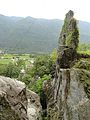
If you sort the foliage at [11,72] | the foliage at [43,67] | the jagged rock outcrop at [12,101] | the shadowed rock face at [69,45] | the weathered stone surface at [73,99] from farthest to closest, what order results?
the foliage at [11,72] < the foliage at [43,67] < the shadowed rock face at [69,45] < the weathered stone surface at [73,99] < the jagged rock outcrop at [12,101]

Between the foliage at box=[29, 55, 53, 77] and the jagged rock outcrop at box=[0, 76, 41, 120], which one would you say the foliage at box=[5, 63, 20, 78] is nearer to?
the foliage at box=[29, 55, 53, 77]

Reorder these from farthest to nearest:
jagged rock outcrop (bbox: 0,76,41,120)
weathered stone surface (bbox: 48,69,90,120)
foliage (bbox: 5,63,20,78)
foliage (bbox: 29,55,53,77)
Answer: foliage (bbox: 5,63,20,78) → foliage (bbox: 29,55,53,77) → weathered stone surface (bbox: 48,69,90,120) → jagged rock outcrop (bbox: 0,76,41,120)

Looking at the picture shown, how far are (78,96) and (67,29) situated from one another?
644 inches

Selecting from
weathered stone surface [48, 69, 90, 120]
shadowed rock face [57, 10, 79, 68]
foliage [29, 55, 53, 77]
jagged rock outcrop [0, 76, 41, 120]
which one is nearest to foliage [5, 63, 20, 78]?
foliage [29, 55, 53, 77]

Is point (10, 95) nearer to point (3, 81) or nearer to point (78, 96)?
point (3, 81)

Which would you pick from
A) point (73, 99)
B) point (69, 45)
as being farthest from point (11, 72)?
point (73, 99)

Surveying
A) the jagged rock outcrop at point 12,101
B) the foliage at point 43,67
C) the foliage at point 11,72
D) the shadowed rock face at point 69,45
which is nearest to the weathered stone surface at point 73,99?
the jagged rock outcrop at point 12,101

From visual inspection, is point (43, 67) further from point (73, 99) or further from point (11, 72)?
point (73, 99)

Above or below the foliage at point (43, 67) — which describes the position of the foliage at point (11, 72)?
below

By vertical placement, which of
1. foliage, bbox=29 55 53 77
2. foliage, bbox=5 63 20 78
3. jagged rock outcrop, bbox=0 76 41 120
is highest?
jagged rock outcrop, bbox=0 76 41 120

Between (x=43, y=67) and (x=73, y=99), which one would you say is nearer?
Result: (x=73, y=99)

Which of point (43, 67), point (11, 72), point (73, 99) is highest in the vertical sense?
point (73, 99)

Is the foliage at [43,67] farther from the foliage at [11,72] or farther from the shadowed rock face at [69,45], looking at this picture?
the shadowed rock face at [69,45]

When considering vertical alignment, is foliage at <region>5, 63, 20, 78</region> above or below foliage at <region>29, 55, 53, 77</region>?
below
